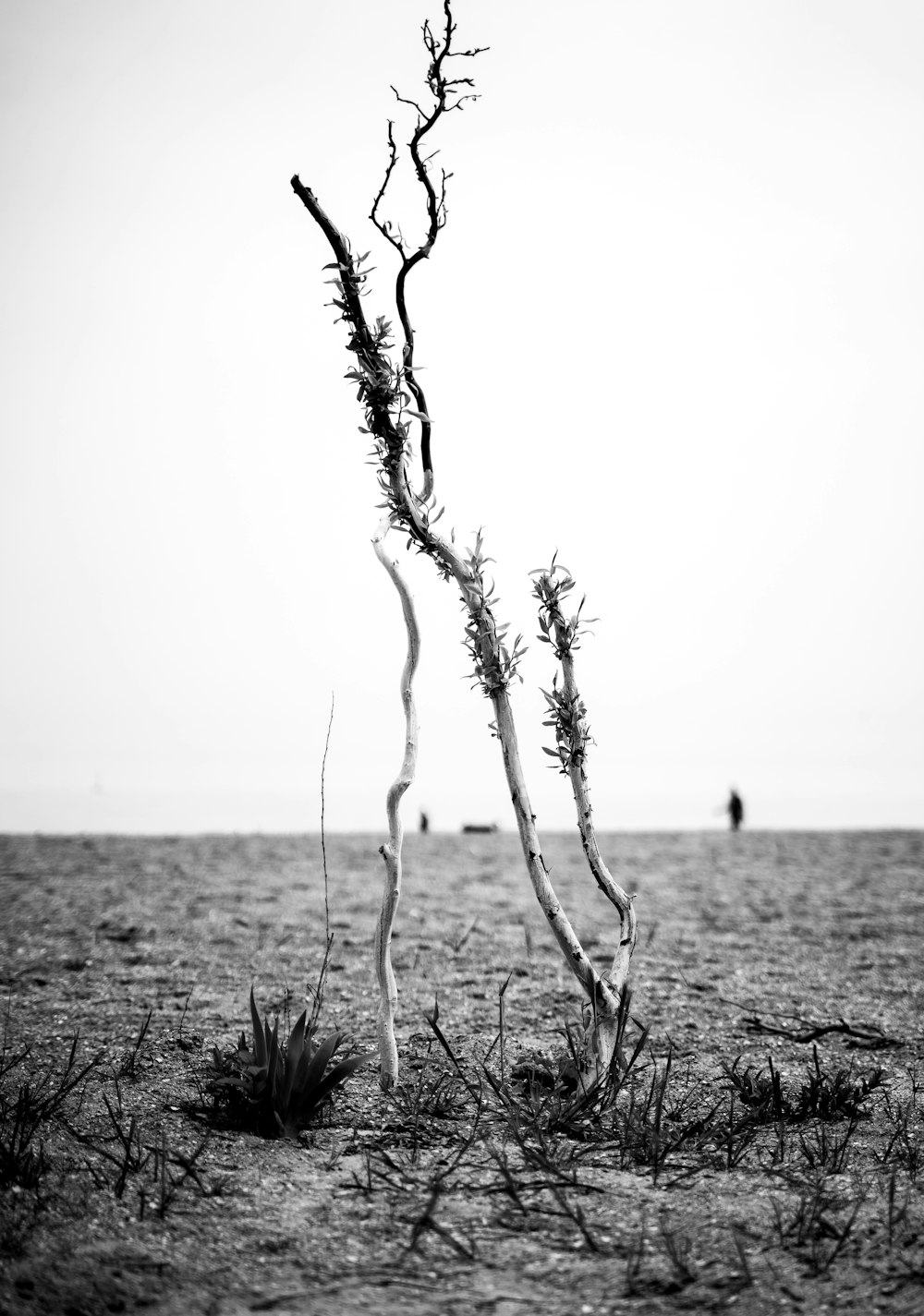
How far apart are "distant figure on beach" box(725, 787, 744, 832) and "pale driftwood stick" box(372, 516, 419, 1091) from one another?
44.6 feet

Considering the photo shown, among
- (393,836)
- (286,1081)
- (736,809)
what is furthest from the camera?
(736,809)

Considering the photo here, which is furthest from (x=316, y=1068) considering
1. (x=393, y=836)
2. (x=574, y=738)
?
(x=574, y=738)

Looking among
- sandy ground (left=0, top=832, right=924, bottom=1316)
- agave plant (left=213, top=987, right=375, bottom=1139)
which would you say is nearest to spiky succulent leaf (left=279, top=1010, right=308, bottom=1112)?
agave plant (left=213, top=987, right=375, bottom=1139)

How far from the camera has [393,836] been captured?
4.43m

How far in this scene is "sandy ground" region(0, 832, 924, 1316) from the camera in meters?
2.94

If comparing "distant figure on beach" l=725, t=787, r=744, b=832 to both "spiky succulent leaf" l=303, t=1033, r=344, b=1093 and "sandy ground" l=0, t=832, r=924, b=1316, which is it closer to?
"sandy ground" l=0, t=832, r=924, b=1316

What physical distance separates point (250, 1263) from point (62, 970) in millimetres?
4452

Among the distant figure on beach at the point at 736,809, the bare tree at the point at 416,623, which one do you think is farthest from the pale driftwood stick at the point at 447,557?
the distant figure on beach at the point at 736,809

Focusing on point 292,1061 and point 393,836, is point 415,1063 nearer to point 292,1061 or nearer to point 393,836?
point 292,1061

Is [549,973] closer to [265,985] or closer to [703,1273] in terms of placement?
[265,985]

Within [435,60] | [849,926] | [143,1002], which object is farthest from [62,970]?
[849,926]

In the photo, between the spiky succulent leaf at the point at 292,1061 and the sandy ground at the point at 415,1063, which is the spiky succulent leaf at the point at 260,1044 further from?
the sandy ground at the point at 415,1063

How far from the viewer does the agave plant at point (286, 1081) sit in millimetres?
3975

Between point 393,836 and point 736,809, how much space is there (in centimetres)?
1390
